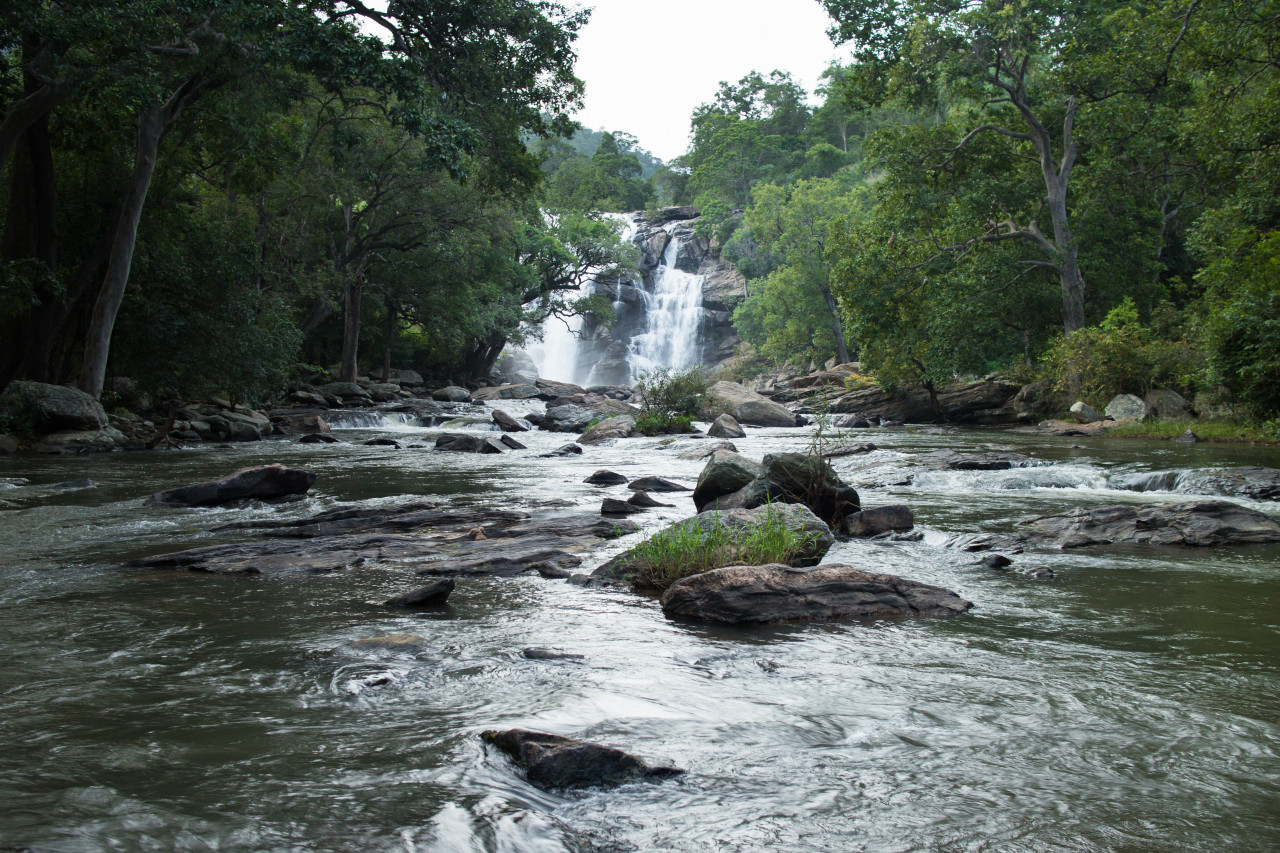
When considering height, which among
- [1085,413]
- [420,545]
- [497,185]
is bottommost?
[420,545]

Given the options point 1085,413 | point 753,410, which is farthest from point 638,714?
point 753,410

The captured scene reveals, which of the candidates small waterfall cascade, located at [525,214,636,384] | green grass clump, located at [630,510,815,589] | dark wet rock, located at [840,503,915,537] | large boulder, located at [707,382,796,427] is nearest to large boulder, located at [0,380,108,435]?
green grass clump, located at [630,510,815,589]

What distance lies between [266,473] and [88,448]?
Answer: 28.5ft

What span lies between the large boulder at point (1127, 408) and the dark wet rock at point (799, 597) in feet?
57.4

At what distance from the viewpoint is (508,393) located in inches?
1428

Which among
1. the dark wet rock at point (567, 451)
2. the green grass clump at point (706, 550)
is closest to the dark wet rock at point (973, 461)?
the dark wet rock at point (567, 451)

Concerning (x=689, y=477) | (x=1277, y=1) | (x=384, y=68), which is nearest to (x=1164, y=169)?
(x=1277, y=1)

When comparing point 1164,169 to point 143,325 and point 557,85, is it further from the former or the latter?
point 143,325

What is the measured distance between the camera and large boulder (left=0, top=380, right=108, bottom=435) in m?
15.7

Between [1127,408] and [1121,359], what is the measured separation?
1.51 metres

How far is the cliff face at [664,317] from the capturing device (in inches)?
2184

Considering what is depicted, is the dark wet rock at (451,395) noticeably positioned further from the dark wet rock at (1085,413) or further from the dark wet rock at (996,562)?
the dark wet rock at (996,562)

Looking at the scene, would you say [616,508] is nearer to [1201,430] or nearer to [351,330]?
[1201,430]

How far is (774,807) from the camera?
2.65 metres
